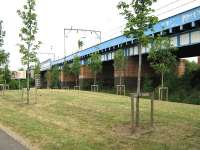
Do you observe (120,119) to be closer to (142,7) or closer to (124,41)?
(142,7)

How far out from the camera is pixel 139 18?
13.6 m

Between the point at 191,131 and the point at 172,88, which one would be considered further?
the point at 172,88

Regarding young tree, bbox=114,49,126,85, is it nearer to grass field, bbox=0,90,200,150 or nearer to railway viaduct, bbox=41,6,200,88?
railway viaduct, bbox=41,6,200,88

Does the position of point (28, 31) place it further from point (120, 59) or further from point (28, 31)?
point (120, 59)

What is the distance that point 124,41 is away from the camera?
44000mm

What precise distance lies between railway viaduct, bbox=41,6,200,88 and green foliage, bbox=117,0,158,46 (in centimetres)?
184

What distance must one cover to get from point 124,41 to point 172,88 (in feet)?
30.8

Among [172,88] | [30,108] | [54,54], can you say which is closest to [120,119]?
[30,108]

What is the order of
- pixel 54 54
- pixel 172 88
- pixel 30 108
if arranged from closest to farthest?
pixel 30 108, pixel 172 88, pixel 54 54

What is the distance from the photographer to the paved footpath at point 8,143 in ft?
38.0

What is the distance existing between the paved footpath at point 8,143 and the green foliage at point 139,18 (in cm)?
484

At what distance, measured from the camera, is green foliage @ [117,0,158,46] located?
1366cm

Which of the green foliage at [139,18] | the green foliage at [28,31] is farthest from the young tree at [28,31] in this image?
the green foliage at [139,18]

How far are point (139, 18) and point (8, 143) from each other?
552 cm
